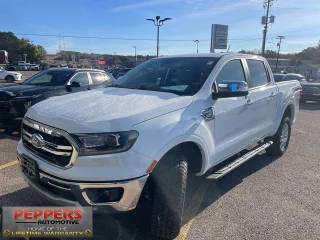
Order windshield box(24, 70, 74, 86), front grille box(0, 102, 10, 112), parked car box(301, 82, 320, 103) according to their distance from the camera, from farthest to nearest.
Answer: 1. parked car box(301, 82, 320, 103)
2. windshield box(24, 70, 74, 86)
3. front grille box(0, 102, 10, 112)

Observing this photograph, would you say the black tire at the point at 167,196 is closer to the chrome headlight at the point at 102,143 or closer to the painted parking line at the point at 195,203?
the painted parking line at the point at 195,203

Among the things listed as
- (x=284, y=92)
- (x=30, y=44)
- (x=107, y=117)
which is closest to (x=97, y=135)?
(x=107, y=117)

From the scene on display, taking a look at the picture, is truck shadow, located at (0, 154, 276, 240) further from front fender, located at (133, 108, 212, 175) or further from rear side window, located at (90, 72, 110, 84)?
rear side window, located at (90, 72, 110, 84)

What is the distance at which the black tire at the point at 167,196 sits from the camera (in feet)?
8.73

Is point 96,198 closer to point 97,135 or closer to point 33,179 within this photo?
point 97,135

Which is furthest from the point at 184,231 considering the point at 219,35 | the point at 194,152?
the point at 219,35

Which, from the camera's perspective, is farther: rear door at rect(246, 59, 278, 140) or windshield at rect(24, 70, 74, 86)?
windshield at rect(24, 70, 74, 86)

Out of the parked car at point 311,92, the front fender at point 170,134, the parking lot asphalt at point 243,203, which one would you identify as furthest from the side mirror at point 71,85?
the parked car at point 311,92

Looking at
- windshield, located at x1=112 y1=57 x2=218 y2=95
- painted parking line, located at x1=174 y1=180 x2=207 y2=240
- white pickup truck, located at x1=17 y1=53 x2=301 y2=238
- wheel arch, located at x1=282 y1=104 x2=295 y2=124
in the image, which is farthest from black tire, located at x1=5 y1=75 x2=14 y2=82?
painted parking line, located at x1=174 y1=180 x2=207 y2=240

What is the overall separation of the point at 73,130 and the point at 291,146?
559cm

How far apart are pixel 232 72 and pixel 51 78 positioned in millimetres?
5568

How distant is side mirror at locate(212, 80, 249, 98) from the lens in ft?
10.6

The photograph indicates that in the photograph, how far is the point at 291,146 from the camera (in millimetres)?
6570

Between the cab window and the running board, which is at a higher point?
the cab window
